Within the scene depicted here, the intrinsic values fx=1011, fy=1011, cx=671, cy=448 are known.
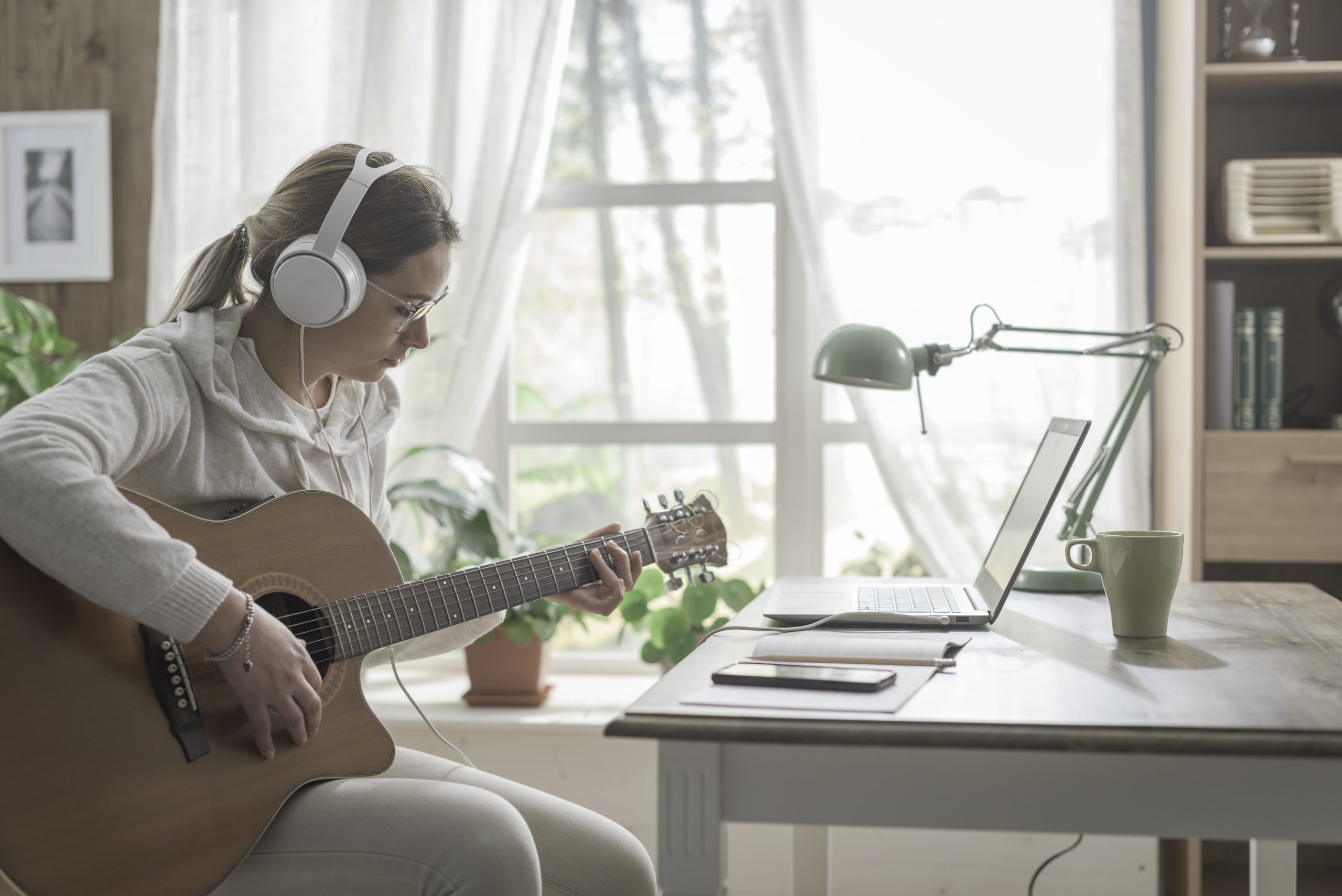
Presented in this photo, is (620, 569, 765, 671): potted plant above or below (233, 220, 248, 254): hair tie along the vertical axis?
below

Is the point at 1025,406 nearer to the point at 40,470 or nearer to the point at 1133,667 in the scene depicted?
the point at 1133,667

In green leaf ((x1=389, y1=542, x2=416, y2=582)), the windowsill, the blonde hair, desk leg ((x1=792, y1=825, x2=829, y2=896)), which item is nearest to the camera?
the blonde hair

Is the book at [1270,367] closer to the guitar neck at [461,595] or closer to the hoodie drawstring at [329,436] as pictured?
the guitar neck at [461,595]

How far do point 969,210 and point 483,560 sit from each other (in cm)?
127

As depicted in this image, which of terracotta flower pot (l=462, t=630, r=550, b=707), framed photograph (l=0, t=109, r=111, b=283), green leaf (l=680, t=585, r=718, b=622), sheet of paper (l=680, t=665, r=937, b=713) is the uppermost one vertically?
framed photograph (l=0, t=109, r=111, b=283)

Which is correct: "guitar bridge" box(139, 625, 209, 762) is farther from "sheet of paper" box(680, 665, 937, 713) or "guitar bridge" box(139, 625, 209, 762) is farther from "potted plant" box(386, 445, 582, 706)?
"potted plant" box(386, 445, 582, 706)

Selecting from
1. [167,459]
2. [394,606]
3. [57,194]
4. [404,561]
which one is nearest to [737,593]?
[404,561]

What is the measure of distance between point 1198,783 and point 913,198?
5.40 ft

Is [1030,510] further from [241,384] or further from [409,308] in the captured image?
[241,384]

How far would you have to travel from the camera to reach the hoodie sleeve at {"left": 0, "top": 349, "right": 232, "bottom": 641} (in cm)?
96

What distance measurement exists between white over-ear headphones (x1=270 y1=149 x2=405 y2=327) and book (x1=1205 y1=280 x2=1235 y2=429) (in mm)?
1535

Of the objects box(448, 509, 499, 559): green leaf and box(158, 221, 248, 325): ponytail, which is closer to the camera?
box(158, 221, 248, 325): ponytail

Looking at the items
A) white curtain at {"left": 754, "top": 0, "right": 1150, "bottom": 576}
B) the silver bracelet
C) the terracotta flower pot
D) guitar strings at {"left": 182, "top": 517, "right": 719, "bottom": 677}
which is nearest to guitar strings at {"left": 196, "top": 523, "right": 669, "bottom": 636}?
guitar strings at {"left": 182, "top": 517, "right": 719, "bottom": 677}

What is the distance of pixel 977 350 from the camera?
1494 millimetres
